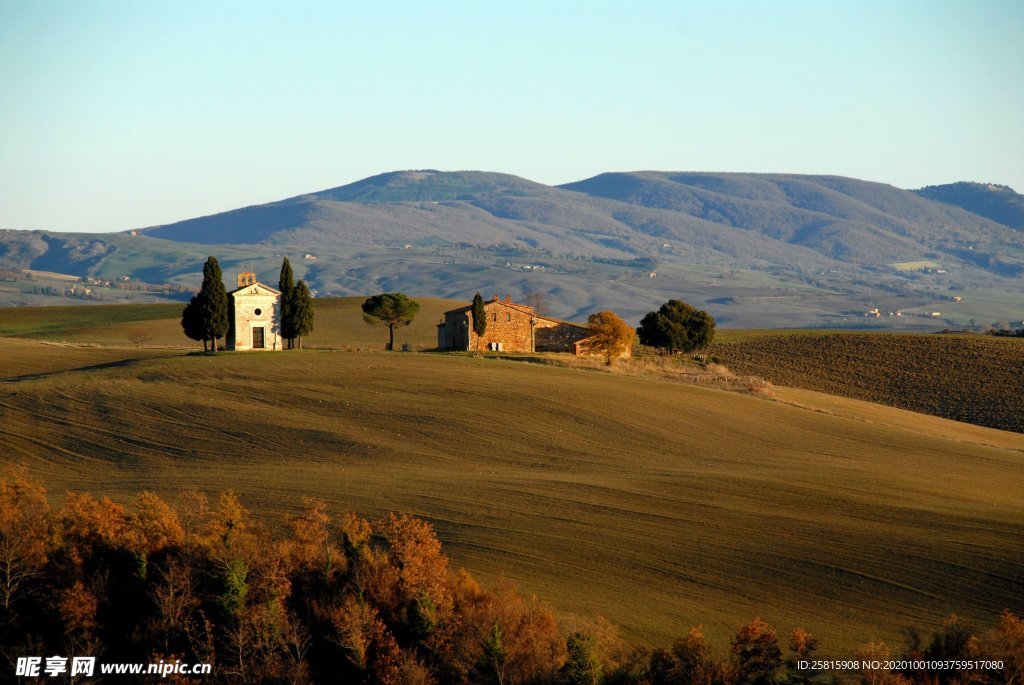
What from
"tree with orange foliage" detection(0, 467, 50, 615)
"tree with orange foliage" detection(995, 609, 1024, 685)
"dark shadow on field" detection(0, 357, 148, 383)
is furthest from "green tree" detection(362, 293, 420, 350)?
"tree with orange foliage" detection(995, 609, 1024, 685)

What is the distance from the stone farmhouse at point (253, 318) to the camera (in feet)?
271

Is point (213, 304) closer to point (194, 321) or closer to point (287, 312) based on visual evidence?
point (194, 321)

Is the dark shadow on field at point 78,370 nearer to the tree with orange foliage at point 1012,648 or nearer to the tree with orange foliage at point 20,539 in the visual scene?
the tree with orange foliage at point 20,539

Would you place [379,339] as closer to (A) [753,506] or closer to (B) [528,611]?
(A) [753,506]

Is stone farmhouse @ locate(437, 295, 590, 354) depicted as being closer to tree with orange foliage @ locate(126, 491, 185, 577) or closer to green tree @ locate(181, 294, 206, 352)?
green tree @ locate(181, 294, 206, 352)

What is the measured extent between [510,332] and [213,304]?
2470 cm

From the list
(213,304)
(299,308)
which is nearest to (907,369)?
(299,308)

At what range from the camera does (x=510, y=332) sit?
96.9 metres

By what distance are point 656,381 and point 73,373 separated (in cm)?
3604

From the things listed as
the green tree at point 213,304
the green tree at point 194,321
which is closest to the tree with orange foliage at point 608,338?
the green tree at point 213,304

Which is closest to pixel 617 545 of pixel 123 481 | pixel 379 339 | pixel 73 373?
pixel 123 481

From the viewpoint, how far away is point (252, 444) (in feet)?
193

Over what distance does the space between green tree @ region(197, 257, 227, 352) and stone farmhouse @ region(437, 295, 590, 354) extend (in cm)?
1991

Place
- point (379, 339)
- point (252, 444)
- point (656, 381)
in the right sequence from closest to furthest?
point (252, 444), point (656, 381), point (379, 339)
